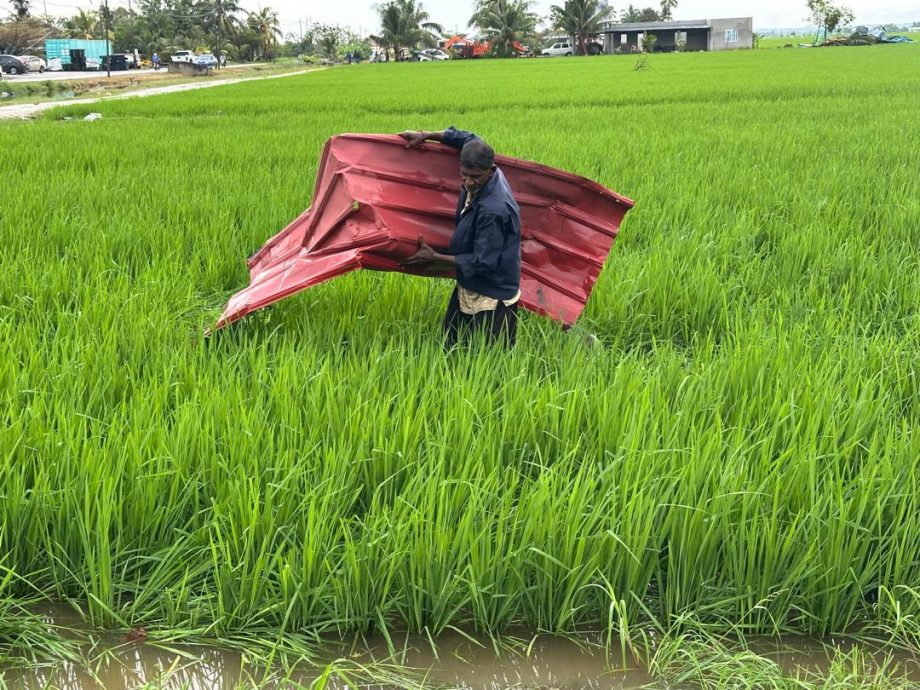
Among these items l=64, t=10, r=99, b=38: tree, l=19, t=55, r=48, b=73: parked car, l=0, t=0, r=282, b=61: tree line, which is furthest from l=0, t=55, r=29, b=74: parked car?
l=64, t=10, r=99, b=38: tree

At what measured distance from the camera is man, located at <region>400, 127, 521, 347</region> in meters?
2.47

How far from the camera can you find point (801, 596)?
64.5 inches

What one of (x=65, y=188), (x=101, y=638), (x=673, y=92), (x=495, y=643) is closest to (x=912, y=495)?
(x=495, y=643)

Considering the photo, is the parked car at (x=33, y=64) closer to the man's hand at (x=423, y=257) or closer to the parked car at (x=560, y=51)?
the parked car at (x=560, y=51)

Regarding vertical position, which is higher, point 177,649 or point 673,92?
point 673,92

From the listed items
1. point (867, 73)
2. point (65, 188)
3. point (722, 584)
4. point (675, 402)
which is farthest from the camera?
point (867, 73)

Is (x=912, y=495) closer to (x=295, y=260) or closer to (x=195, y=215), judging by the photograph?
(x=295, y=260)

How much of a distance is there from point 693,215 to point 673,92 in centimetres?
1270

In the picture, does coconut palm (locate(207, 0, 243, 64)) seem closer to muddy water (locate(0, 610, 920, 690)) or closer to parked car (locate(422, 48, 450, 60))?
parked car (locate(422, 48, 450, 60))

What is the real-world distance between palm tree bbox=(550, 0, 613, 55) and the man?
52671 millimetres

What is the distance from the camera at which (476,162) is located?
2.40m

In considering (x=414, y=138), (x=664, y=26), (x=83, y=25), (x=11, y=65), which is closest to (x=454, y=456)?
(x=414, y=138)

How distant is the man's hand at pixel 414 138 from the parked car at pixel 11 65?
121 feet

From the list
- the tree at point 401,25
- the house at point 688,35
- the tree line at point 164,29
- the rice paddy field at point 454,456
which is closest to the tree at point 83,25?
the tree line at point 164,29
